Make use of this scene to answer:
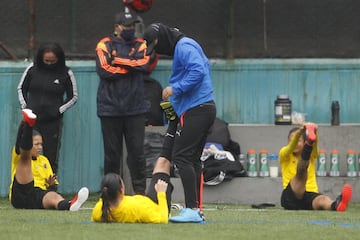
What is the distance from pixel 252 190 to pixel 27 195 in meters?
3.65

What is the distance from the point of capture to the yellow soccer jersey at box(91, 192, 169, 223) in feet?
32.2

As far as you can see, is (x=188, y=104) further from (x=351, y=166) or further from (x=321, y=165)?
(x=351, y=166)

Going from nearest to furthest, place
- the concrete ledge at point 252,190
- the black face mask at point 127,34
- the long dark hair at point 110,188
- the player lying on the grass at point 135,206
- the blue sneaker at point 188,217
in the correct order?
the long dark hair at point 110,188 → the player lying on the grass at point 135,206 → the blue sneaker at point 188,217 → the black face mask at point 127,34 → the concrete ledge at point 252,190

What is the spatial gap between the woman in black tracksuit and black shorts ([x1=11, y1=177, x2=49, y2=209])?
262cm

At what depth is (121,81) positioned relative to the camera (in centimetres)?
1366

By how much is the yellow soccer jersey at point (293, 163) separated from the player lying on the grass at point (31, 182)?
2.27m

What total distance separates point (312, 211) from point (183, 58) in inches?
109

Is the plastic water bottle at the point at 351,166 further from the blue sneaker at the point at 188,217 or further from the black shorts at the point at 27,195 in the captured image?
the blue sneaker at the point at 188,217

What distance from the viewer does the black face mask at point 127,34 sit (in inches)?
540

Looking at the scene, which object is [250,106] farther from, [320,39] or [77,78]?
[77,78]

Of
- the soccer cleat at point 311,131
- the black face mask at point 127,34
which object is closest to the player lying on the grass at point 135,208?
the soccer cleat at point 311,131

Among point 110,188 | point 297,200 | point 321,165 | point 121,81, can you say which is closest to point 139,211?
point 110,188

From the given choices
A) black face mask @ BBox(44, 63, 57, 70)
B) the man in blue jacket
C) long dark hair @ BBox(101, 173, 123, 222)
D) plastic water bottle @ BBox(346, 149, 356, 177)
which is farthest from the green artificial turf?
black face mask @ BBox(44, 63, 57, 70)

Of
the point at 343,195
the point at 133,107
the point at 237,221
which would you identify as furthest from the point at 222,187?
the point at 237,221
